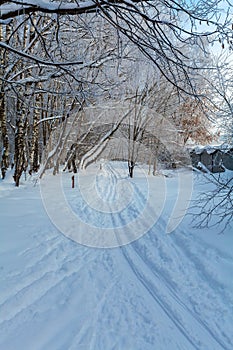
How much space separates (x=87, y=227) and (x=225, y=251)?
294cm

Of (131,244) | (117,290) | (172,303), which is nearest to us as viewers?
(172,303)

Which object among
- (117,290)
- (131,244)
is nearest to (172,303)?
(117,290)

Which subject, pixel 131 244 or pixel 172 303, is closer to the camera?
pixel 172 303

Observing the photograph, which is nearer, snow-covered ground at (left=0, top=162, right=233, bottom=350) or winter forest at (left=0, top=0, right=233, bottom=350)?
snow-covered ground at (left=0, top=162, right=233, bottom=350)

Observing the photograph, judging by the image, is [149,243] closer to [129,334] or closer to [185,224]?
[185,224]

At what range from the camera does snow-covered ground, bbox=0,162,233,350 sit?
97.7 inches

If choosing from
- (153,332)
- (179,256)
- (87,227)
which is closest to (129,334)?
(153,332)

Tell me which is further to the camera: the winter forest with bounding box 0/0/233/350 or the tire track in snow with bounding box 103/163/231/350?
the winter forest with bounding box 0/0/233/350

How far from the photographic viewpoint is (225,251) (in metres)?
4.44

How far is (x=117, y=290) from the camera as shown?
335 centimetres

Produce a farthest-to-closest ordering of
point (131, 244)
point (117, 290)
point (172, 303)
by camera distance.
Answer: point (131, 244) < point (117, 290) < point (172, 303)

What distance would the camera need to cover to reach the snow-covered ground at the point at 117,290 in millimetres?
2480

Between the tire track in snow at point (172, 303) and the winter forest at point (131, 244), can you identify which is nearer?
the tire track in snow at point (172, 303)

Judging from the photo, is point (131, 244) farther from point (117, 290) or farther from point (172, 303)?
point (172, 303)
